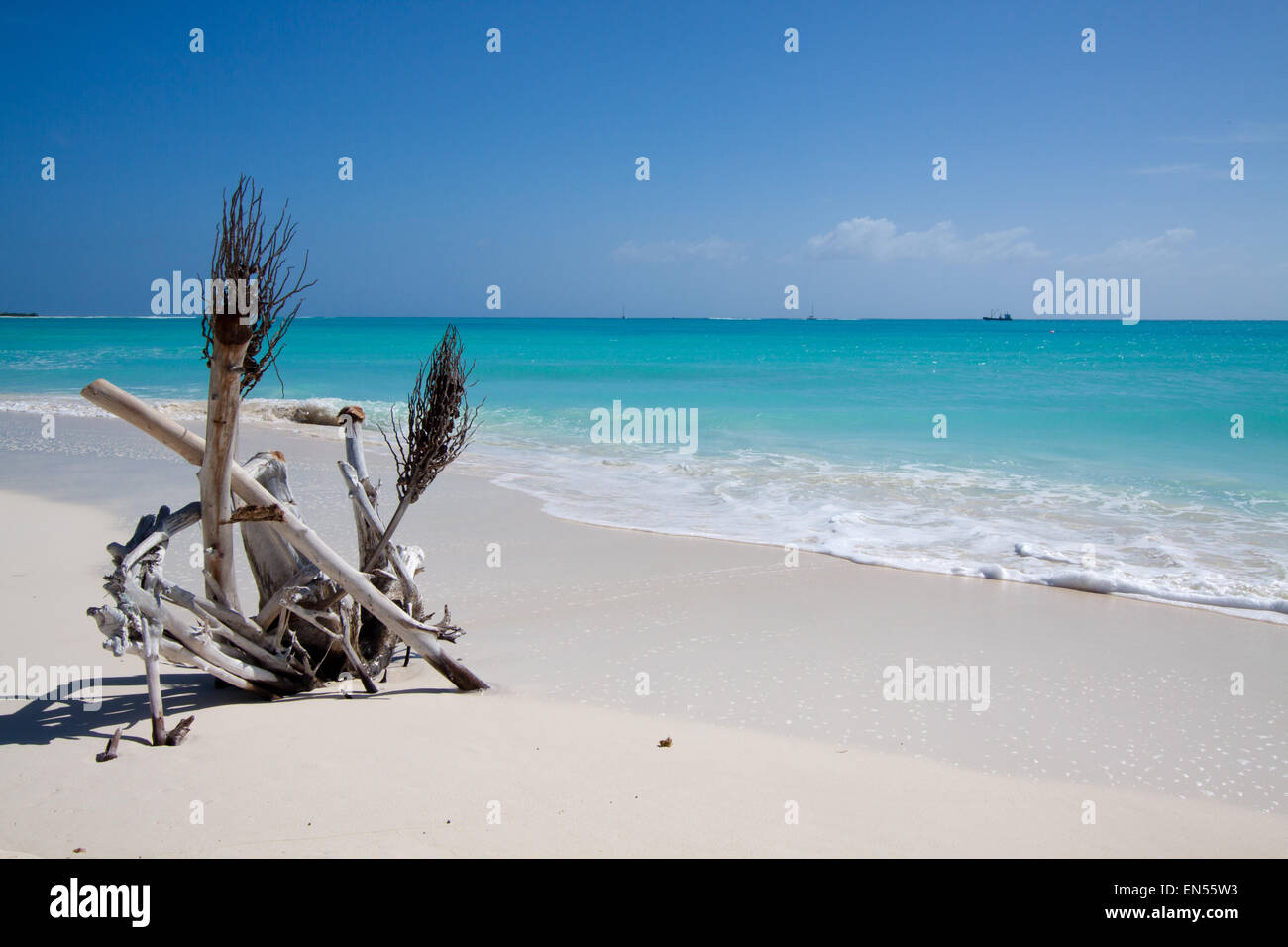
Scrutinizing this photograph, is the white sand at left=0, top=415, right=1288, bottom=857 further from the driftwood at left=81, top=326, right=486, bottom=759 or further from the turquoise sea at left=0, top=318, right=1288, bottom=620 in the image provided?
the turquoise sea at left=0, top=318, right=1288, bottom=620

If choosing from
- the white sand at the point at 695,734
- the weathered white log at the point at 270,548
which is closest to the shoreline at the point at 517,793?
the white sand at the point at 695,734

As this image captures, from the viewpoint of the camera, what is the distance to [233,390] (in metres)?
4.35

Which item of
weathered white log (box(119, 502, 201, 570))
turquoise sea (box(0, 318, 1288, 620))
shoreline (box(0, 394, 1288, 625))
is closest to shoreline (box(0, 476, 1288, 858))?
weathered white log (box(119, 502, 201, 570))

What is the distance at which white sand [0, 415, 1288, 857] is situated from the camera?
372 cm

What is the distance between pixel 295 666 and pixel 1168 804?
4.97 m

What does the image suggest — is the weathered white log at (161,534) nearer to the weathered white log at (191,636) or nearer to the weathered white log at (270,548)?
the weathered white log at (191,636)

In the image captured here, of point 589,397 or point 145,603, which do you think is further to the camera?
point 589,397

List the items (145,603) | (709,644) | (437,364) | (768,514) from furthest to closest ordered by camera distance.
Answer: (768,514) → (709,644) → (437,364) → (145,603)

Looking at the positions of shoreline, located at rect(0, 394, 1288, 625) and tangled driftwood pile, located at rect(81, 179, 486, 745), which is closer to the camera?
tangled driftwood pile, located at rect(81, 179, 486, 745)

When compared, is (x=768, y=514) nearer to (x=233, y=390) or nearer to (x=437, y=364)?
(x=437, y=364)

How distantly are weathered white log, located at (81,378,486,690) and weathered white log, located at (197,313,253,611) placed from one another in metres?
0.11

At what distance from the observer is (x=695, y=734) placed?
16.2 feet
